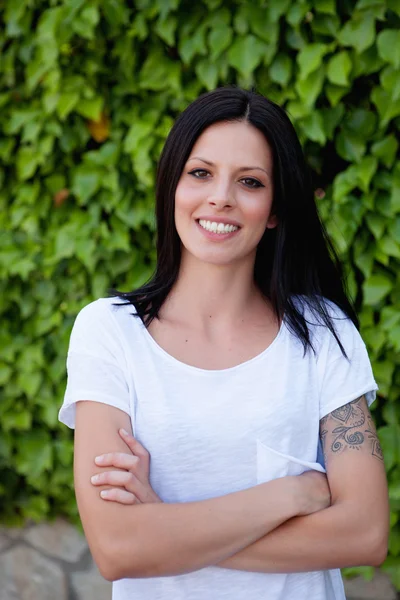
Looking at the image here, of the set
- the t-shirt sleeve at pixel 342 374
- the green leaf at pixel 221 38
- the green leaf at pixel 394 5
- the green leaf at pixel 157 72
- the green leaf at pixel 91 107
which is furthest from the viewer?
the green leaf at pixel 91 107

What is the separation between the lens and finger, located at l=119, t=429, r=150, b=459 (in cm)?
177

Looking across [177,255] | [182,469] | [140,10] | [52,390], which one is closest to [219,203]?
[177,255]

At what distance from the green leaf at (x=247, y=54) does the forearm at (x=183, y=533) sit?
1.64m

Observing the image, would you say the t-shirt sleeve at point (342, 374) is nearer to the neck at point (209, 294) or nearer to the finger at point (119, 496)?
the neck at point (209, 294)

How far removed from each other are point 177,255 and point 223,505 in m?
0.67

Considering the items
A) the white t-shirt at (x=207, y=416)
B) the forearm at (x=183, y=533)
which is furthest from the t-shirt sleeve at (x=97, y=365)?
the forearm at (x=183, y=533)

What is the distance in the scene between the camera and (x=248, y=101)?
6.53 feet

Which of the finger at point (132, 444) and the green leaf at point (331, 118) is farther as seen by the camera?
the green leaf at point (331, 118)

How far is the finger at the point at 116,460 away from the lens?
1734mm

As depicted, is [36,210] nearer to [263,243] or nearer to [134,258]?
[134,258]

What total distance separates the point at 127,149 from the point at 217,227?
125 centimetres

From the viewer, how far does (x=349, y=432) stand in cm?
188

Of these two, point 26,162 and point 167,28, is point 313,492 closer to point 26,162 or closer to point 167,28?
point 167,28

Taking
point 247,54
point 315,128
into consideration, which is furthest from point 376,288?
point 247,54
